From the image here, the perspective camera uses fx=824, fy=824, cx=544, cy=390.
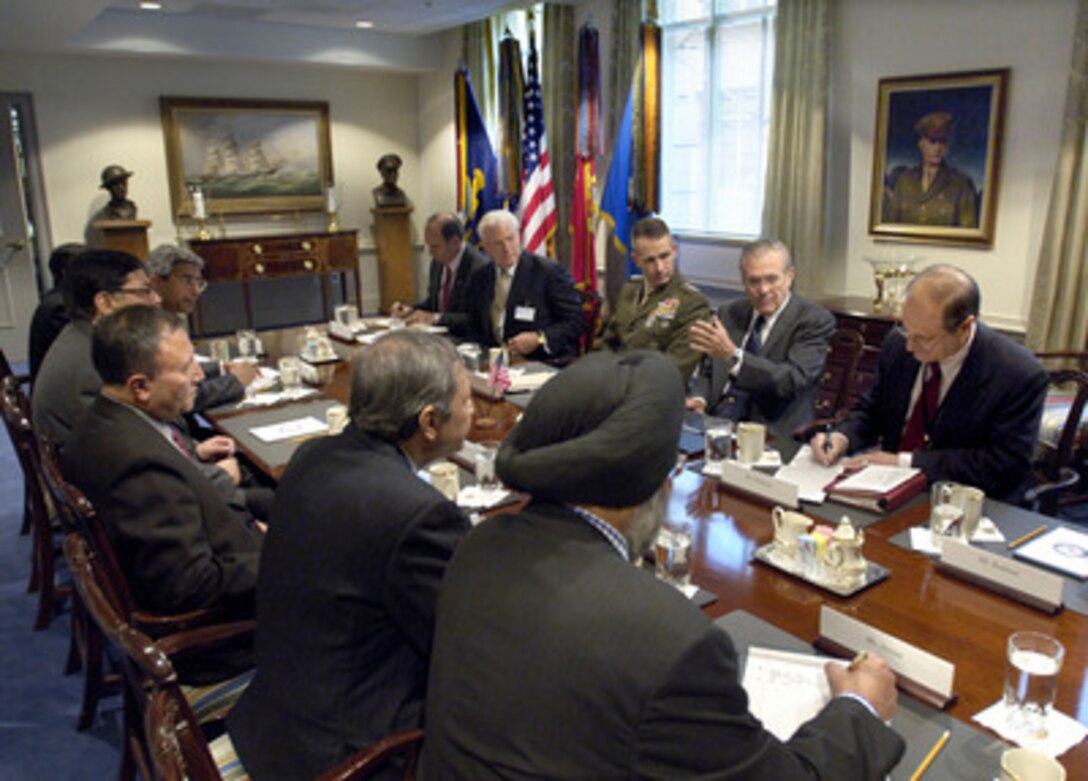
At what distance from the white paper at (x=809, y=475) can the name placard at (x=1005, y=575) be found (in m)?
0.39

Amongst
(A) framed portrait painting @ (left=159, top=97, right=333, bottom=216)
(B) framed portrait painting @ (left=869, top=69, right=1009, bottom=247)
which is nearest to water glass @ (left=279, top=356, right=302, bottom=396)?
(B) framed portrait painting @ (left=869, top=69, right=1009, bottom=247)

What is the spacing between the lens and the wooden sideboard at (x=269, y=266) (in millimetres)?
7398

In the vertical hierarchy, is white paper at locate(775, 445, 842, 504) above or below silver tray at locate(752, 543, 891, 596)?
above

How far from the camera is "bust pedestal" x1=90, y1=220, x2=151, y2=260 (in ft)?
22.2

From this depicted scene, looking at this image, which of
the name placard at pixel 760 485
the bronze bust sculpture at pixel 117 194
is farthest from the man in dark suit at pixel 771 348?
the bronze bust sculpture at pixel 117 194

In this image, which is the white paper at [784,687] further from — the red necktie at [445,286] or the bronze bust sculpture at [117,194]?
the bronze bust sculpture at [117,194]

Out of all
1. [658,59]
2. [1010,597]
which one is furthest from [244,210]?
[1010,597]

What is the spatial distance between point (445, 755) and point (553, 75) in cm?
641

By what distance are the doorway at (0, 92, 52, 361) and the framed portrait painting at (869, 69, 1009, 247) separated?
21.9 feet

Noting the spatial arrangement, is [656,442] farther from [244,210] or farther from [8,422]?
[244,210]

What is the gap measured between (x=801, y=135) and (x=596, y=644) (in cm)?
486

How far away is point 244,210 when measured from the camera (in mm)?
7840

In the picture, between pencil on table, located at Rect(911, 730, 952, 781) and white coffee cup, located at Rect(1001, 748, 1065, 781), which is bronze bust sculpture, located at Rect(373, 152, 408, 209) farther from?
white coffee cup, located at Rect(1001, 748, 1065, 781)

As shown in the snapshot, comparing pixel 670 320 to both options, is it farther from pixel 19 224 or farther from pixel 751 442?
pixel 19 224
